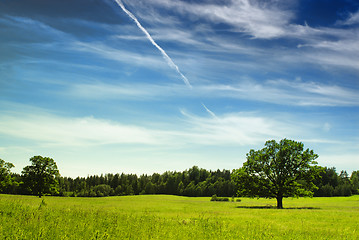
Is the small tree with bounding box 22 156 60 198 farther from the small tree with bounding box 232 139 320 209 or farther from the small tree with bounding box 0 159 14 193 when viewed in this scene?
the small tree with bounding box 232 139 320 209

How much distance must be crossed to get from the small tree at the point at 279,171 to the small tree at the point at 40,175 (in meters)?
49.9

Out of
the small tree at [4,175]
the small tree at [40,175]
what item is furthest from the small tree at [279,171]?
the small tree at [4,175]

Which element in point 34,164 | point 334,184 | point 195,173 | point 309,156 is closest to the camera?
point 309,156

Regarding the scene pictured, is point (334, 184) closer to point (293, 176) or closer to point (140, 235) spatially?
point (293, 176)

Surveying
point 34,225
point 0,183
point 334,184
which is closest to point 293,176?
point 34,225

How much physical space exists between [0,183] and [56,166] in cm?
2004

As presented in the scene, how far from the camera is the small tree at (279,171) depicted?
49375 mm

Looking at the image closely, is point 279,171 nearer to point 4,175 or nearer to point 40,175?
point 40,175

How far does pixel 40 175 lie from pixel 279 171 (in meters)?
59.7

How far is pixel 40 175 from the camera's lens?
69.5 metres

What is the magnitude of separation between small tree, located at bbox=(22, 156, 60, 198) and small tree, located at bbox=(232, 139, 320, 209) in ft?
164

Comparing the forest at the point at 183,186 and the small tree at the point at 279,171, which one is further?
the forest at the point at 183,186

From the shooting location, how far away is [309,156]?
49.3 m

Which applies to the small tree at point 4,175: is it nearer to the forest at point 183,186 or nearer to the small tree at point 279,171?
the forest at point 183,186
